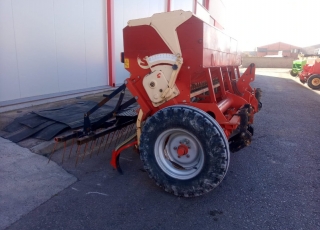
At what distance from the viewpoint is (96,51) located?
8.02 metres

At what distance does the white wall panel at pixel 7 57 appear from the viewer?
5.32 meters

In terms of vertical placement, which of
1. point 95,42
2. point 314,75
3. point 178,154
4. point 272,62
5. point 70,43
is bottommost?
point 178,154

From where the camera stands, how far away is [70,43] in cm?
Answer: 699

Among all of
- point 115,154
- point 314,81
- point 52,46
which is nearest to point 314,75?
point 314,81

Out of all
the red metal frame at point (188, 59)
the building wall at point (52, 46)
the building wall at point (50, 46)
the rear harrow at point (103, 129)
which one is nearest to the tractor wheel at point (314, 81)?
the building wall at point (52, 46)

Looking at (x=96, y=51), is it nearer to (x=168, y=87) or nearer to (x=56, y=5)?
(x=56, y=5)

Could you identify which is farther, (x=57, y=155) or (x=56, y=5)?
(x=56, y=5)

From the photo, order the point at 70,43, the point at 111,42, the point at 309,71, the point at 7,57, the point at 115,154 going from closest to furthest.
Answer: the point at 115,154, the point at 7,57, the point at 70,43, the point at 111,42, the point at 309,71

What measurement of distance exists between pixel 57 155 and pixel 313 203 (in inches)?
130

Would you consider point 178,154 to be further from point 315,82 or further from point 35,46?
point 315,82

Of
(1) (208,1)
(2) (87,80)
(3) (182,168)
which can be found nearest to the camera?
(3) (182,168)

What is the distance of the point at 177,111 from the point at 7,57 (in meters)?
4.72

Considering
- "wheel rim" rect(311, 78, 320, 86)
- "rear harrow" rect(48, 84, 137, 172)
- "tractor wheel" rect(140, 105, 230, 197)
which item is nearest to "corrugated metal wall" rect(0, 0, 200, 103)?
"rear harrow" rect(48, 84, 137, 172)

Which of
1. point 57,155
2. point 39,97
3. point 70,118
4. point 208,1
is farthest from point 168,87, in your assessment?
point 208,1
